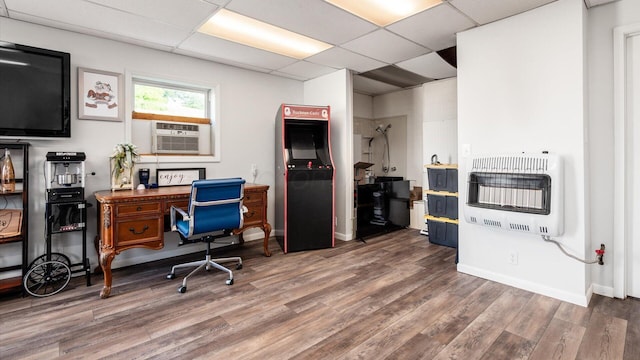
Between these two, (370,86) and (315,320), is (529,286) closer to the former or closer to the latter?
(315,320)

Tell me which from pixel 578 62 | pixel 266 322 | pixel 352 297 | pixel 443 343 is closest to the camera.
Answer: pixel 443 343

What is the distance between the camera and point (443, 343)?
187 cm

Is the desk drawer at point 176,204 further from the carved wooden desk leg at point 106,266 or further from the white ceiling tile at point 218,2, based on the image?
the white ceiling tile at point 218,2

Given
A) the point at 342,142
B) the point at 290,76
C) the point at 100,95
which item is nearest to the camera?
the point at 100,95

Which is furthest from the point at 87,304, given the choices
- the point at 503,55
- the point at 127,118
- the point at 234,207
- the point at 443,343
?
the point at 503,55

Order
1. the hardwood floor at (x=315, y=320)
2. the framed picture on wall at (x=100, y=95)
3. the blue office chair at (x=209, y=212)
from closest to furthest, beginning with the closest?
the hardwood floor at (x=315, y=320) < the blue office chair at (x=209, y=212) < the framed picture on wall at (x=100, y=95)

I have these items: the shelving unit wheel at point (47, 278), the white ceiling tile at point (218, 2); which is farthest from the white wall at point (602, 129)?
the shelving unit wheel at point (47, 278)

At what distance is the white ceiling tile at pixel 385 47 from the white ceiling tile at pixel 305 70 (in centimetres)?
74

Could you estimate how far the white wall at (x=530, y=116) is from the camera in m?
2.37

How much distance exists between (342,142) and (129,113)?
263cm

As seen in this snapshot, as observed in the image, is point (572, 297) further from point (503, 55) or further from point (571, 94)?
point (503, 55)

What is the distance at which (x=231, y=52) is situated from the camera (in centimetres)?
357

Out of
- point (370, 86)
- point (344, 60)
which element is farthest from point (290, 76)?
point (370, 86)

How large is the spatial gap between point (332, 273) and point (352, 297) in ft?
1.83
